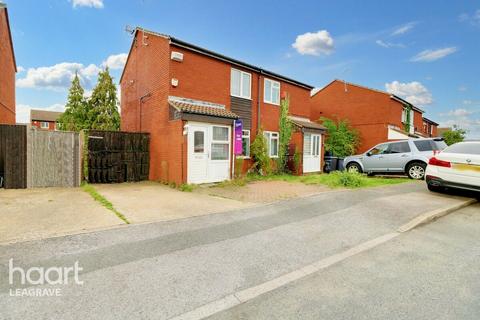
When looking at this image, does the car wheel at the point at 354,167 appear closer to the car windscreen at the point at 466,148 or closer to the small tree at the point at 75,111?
the car windscreen at the point at 466,148

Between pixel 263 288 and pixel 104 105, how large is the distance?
119ft

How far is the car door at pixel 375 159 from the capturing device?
1327 centimetres

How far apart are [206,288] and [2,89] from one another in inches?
765

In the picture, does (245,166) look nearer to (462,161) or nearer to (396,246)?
(462,161)

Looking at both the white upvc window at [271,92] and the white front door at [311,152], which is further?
the white front door at [311,152]

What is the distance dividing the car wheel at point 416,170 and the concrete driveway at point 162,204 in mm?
9318

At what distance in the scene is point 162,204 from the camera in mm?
6984

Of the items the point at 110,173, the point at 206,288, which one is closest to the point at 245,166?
the point at 110,173

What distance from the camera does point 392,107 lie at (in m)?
21.8

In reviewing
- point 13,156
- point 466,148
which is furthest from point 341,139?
point 13,156

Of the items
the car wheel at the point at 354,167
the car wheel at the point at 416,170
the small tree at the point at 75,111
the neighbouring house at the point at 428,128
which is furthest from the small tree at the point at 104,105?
the neighbouring house at the point at 428,128

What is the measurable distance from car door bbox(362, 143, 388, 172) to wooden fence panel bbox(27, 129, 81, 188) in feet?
43.7

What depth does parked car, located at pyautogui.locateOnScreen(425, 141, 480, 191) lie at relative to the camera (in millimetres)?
6918

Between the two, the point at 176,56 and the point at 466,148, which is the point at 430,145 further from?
the point at 176,56
